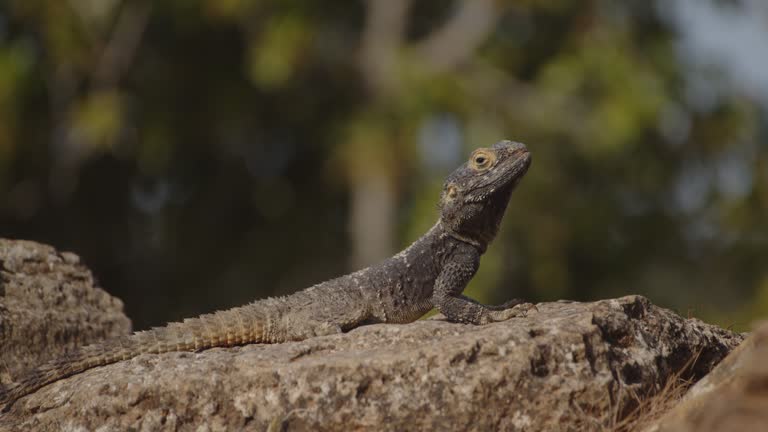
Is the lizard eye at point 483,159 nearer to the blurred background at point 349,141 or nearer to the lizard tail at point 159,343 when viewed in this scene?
the lizard tail at point 159,343

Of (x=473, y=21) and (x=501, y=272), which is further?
(x=473, y=21)

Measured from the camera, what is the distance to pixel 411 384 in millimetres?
5848

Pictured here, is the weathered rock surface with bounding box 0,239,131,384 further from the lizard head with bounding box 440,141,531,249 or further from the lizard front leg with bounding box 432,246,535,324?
the lizard head with bounding box 440,141,531,249

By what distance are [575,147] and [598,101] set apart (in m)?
1.01

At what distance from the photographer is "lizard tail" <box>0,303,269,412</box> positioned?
22.1ft

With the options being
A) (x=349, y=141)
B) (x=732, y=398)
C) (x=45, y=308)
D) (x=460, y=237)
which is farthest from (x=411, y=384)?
(x=349, y=141)

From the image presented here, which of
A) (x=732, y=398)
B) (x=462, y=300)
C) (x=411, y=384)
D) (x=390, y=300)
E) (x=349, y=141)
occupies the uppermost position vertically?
(x=349, y=141)

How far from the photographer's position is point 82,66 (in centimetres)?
2331

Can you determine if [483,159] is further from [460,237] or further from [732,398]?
[732,398]

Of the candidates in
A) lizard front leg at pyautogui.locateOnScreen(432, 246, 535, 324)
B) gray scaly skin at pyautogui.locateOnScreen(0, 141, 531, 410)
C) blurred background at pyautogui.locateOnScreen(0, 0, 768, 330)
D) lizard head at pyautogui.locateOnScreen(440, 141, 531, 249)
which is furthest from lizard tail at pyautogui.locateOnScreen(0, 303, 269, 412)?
blurred background at pyautogui.locateOnScreen(0, 0, 768, 330)

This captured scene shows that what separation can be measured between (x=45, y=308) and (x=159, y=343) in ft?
3.80

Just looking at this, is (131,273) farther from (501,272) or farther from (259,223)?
(501,272)

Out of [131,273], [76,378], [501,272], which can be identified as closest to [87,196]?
[131,273]

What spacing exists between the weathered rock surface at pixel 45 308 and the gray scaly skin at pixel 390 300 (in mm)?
655
